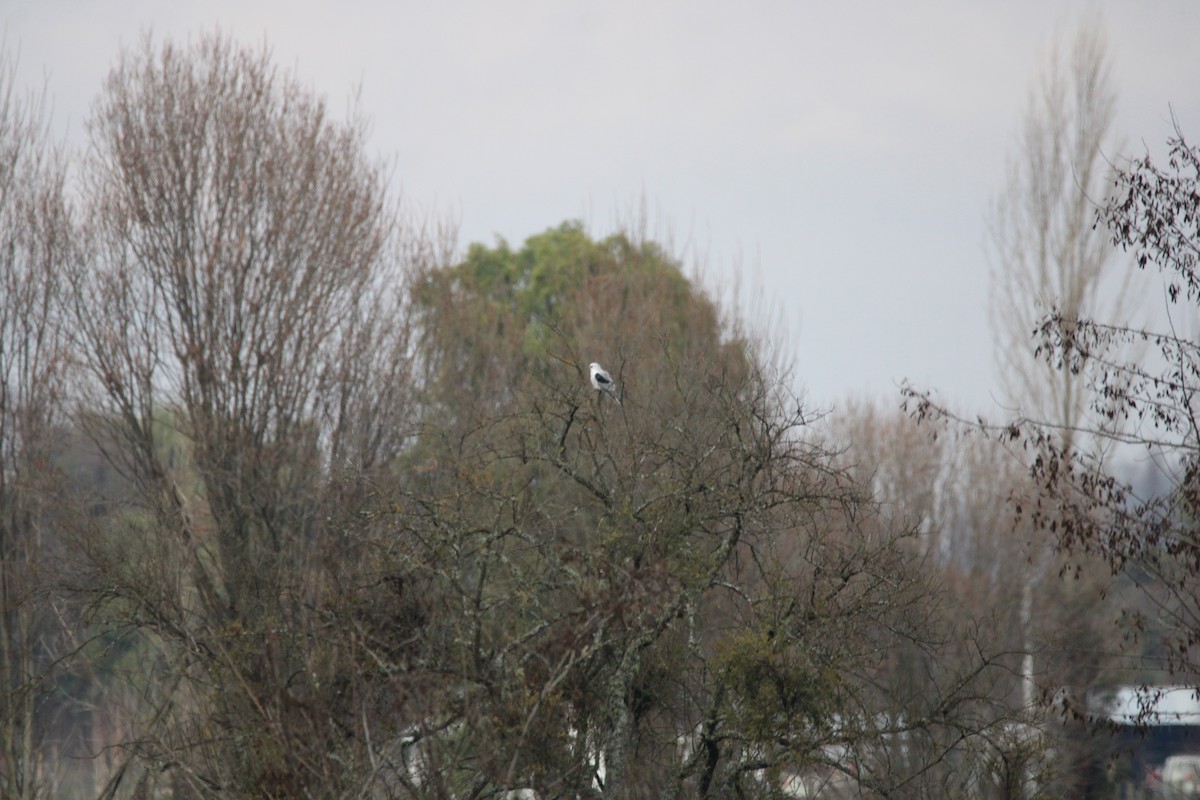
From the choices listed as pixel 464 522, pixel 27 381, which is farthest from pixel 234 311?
pixel 464 522

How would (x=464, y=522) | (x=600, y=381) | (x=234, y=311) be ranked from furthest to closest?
(x=234, y=311) → (x=600, y=381) → (x=464, y=522)

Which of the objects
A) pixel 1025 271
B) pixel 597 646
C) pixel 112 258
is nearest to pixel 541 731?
pixel 597 646

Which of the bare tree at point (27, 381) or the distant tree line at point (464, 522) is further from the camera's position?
the bare tree at point (27, 381)

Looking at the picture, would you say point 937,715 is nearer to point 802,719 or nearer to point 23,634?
point 802,719

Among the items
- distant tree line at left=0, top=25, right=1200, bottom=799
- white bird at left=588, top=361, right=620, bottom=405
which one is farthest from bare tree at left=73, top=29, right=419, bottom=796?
white bird at left=588, top=361, right=620, bottom=405

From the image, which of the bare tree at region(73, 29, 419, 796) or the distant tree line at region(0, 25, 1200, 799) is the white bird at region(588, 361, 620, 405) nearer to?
the distant tree line at region(0, 25, 1200, 799)

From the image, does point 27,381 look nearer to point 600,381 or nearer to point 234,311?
point 234,311

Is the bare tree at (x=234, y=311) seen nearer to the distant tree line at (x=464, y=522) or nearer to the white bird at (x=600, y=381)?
the distant tree line at (x=464, y=522)

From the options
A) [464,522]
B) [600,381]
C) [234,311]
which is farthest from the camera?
[234,311]

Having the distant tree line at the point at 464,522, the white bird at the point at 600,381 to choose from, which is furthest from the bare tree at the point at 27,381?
the white bird at the point at 600,381

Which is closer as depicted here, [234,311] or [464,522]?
[464,522]

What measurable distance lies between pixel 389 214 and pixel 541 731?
48.9 ft

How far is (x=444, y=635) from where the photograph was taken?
33.0 feet

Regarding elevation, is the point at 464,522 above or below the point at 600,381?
below
